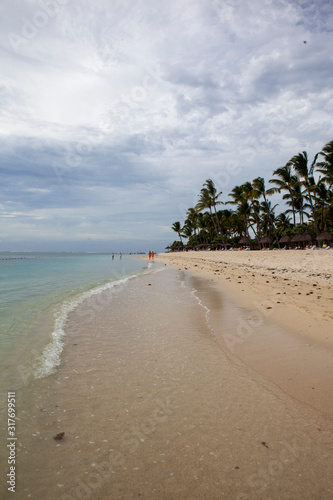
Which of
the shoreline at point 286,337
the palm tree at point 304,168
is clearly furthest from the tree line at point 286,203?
the shoreline at point 286,337

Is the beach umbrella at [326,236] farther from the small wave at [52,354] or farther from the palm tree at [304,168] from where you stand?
the small wave at [52,354]

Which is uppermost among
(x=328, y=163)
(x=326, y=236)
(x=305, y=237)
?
(x=328, y=163)

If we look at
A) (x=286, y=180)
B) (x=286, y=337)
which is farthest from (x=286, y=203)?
(x=286, y=337)

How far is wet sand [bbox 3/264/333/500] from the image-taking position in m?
Answer: 2.17

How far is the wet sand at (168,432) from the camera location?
2.17 metres

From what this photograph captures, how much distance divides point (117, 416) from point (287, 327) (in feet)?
15.4

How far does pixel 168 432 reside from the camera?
280cm

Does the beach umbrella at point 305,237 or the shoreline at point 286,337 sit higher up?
the beach umbrella at point 305,237

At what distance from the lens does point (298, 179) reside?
44.9 metres

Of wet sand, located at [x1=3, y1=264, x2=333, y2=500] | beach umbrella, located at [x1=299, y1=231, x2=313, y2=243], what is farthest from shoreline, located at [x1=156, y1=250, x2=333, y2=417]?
beach umbrella, located at [x1=299, y1=231, x2=313, y2=243]

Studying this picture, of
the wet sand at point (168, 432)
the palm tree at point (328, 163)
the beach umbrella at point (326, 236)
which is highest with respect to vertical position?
the palm tree at point (328, 163)

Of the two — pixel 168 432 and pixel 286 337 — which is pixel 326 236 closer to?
pixel 286 337

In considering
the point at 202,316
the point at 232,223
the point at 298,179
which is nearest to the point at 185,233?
the point at 232,223

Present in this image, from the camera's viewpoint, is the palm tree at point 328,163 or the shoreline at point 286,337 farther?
the palm tree at point 328,163
